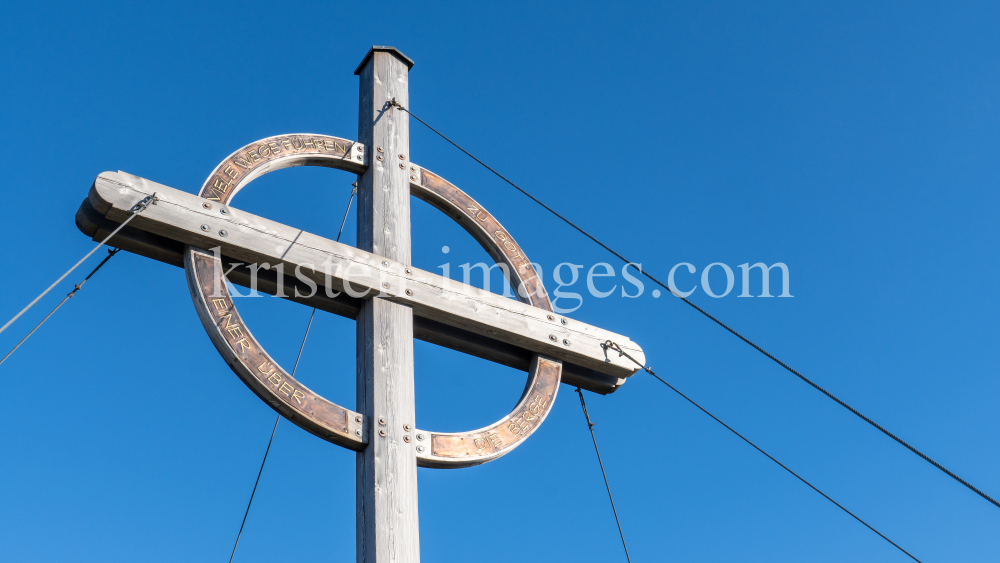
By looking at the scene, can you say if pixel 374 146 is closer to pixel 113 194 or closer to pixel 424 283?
pixel 424 283

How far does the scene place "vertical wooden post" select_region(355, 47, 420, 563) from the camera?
4.40m

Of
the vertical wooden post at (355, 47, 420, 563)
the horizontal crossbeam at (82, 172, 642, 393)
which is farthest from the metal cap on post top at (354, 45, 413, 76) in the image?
the horizontal crossbeam at (82, 172, 642, 393)

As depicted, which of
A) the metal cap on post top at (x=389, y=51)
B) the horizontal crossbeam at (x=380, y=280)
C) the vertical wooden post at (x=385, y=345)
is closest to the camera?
the vertical wooden post at (x=385, y=345)

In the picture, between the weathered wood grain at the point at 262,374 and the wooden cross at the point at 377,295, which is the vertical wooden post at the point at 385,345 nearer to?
the wooden cross at the point at 377,295

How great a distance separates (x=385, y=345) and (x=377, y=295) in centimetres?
27

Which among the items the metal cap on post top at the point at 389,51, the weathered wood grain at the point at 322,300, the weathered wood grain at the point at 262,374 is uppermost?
the metal cap on post top at the point at 389,51

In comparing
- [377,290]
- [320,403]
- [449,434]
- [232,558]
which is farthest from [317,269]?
[232,558]

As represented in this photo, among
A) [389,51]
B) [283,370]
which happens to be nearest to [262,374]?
[283,370]

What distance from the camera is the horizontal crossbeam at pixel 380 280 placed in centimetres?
453

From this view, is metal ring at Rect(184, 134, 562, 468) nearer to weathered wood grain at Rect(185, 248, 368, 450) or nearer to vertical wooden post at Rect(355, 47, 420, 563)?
weathered wood grain at Rect(185, 248, 368, 450)

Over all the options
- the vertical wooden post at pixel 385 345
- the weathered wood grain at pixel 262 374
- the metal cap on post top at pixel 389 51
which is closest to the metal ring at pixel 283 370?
the weathered wood grain at pixel 262 374

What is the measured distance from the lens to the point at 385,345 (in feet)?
15.9

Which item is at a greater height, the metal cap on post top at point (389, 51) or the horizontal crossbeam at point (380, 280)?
the metal cap on post top at point (389, 51)

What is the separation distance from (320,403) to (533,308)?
140 centimetres
